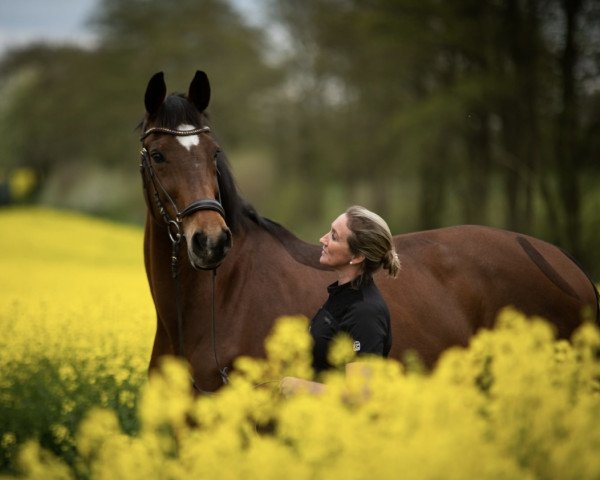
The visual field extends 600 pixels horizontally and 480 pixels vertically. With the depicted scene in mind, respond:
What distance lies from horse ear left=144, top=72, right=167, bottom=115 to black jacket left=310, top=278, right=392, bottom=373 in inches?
65.4

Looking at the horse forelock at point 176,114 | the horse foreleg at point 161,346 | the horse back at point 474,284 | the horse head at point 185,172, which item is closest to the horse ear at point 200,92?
the horse head at point 185,172

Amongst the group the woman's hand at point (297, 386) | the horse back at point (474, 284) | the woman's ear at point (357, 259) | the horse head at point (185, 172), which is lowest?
the woman's hand at point (297, 386)

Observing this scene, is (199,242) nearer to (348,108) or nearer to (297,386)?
(297,386)

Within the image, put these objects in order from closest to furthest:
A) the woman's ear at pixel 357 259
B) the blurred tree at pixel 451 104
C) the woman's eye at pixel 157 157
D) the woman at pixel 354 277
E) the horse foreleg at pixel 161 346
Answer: the woman at pixel 354 277 < the woman's ear at pixel 357 259 < the woman's eye at pixel 157 157 < the horse foreleg at pixel 161 346 < the blurred tree at pixel 451 104

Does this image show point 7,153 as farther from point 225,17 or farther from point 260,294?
point 260,294

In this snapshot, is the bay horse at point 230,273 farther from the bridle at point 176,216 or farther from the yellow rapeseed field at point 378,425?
the yellow rapeseed field at point 378,425

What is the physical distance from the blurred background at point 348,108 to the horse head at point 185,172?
0.50 meters

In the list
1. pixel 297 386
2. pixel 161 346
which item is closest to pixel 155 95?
pixel 161 346

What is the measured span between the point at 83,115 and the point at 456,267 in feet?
129

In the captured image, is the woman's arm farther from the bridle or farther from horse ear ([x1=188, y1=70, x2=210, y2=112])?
horse ear ([x1=188, y1=70, x2=210, y2=112])

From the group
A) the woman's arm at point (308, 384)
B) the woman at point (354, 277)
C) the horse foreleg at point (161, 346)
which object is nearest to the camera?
the woman's arm at point (308, 384)

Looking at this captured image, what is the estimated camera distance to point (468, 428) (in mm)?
2701

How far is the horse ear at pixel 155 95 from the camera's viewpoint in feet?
15.5

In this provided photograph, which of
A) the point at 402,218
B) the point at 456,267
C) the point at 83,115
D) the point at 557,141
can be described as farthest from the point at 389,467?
the point at 83,115
